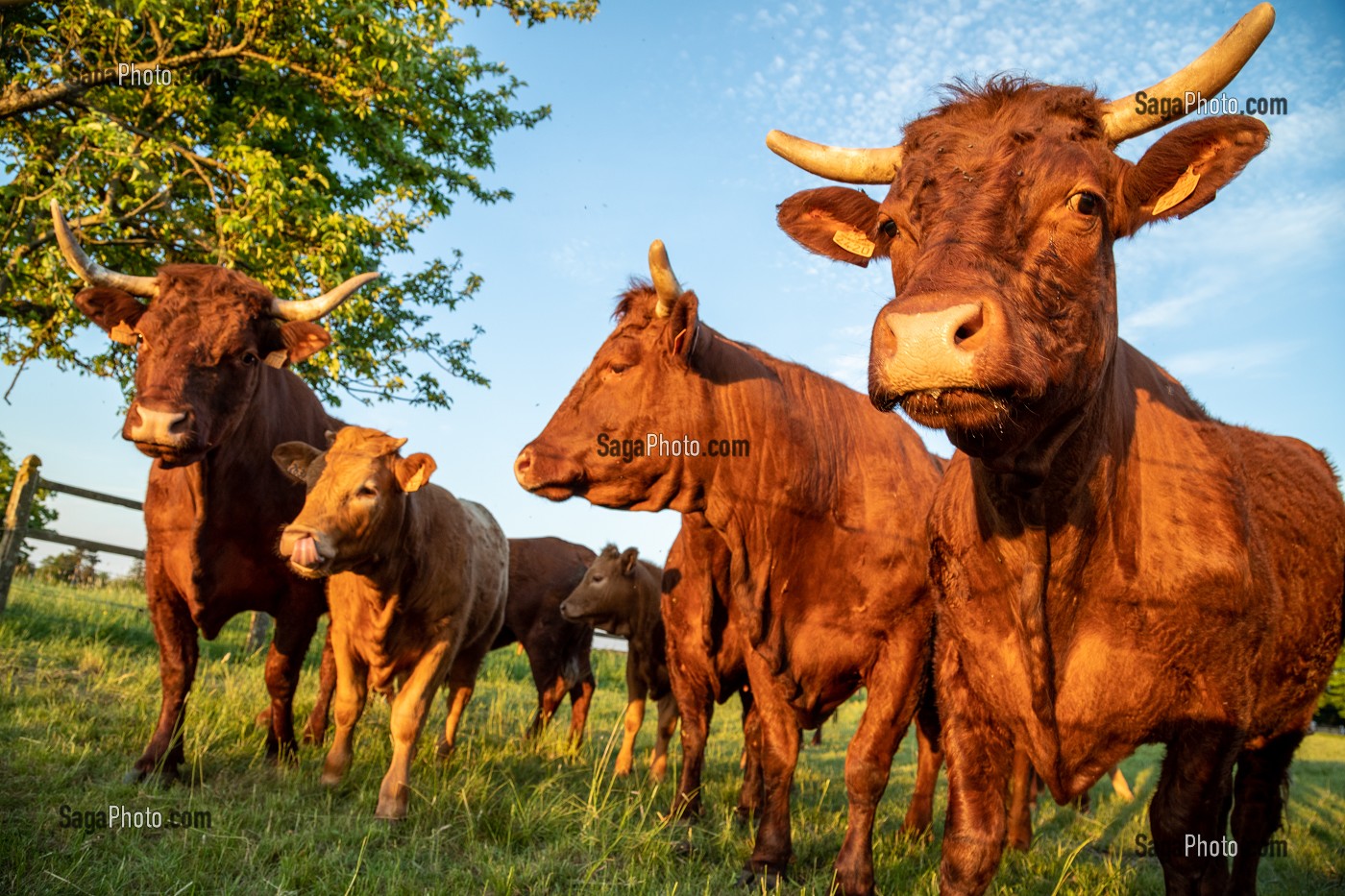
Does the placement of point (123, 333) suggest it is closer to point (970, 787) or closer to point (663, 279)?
point (663, 279)

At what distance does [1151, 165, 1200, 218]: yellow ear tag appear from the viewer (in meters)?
2.82

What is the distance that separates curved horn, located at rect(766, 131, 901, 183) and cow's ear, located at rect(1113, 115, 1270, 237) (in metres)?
0.83

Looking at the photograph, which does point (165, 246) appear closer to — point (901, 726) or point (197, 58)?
point (197, 58)

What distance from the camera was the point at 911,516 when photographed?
4668 millimetres

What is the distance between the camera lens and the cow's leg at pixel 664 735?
7.26 m

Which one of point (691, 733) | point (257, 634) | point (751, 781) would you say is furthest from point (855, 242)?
point (257, 634)

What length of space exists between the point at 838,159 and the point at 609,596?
642 cm

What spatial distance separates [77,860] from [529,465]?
7.96ft

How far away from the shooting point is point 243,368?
5.09 metres

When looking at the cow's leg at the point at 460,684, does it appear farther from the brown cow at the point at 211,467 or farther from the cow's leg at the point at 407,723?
the cow's leg at the point at 407,723

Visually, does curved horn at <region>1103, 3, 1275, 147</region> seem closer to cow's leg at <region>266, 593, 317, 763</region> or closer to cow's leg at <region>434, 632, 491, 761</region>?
cow's leg at <region>266, 593, 317, 763</region>

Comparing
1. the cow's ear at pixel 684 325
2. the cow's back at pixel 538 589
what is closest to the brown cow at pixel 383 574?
the cow's ear at pixel 684 325

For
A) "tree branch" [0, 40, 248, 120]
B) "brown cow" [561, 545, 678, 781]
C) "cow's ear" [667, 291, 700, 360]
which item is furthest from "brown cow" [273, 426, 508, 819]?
"tree branch" [0, 40, 248, 120]

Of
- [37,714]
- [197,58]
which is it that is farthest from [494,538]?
[197,58]
